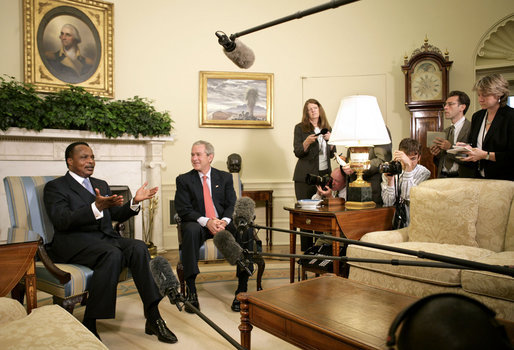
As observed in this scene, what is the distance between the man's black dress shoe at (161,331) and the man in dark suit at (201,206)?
0.51m

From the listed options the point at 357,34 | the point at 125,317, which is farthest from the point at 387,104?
the point at 125,317

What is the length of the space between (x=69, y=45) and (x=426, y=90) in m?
4.78

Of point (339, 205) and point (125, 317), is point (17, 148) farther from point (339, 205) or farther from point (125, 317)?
point (339, 205)

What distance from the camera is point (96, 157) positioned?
471 cm

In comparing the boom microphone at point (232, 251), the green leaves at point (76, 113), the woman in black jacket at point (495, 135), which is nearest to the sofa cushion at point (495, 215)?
the woman in black jacket at point (495, 135)

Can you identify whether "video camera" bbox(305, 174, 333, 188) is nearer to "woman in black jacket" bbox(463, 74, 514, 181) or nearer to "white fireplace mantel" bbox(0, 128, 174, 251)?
"woman in black jacket" bbox(463, 74, 514, 181)

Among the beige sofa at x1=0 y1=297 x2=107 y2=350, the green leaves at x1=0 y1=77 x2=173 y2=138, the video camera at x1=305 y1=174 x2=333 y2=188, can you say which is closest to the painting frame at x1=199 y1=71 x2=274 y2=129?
the green leaves at x1=0 y1=77 x2=173 y2=138

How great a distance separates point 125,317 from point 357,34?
16.3 ft

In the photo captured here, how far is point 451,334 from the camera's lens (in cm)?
70

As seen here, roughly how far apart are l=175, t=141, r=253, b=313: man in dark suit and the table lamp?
3.26 ft

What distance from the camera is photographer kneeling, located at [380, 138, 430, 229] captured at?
3.24 metres

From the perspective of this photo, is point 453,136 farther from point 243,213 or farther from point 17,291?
point 17,291

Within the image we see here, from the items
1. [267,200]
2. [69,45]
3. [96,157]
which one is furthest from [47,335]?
[69,45]

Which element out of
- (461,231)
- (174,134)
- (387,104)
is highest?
(387,104)
